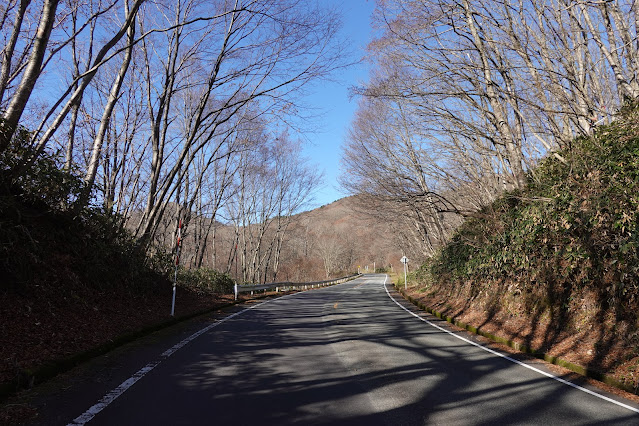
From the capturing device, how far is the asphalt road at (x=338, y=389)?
3.69 metres

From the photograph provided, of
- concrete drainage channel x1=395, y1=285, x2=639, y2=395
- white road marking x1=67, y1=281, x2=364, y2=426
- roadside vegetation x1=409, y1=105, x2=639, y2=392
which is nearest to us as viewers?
white road marking x1=67, y1=281, x2=364, y2=426

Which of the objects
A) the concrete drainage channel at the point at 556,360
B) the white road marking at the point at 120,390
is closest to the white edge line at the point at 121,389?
the white road marking at the point at 120,390

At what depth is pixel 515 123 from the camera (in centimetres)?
1160

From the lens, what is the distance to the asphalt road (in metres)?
3.69

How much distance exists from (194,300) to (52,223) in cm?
619

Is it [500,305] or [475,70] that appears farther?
[475,70]

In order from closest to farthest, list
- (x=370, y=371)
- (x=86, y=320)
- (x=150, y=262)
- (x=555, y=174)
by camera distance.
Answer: (x=370, y=371) < (x=86, y=320) < (x=555, y=174) < (x=150, y=262)

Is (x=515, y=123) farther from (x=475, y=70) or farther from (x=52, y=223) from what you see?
(x=52, y=223)

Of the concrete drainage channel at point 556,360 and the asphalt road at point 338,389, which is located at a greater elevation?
the asphalt road at point 338,389

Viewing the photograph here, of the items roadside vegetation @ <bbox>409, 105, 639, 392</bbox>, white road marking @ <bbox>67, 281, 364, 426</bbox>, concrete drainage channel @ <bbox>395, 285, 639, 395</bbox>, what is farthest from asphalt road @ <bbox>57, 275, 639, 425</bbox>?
roadside vegetation @ <bbox>409, 105, 639, 392</bbox>

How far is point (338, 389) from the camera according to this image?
14.9 feet

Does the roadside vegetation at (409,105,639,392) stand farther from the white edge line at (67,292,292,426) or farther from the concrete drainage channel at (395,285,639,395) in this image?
the white edge line at (67,292,292,426)

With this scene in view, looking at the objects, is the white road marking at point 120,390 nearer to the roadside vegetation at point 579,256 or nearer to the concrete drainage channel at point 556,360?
the concrete drainage channel at point 556,360

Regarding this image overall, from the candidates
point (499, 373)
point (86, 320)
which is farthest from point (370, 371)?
point (86, 320)
